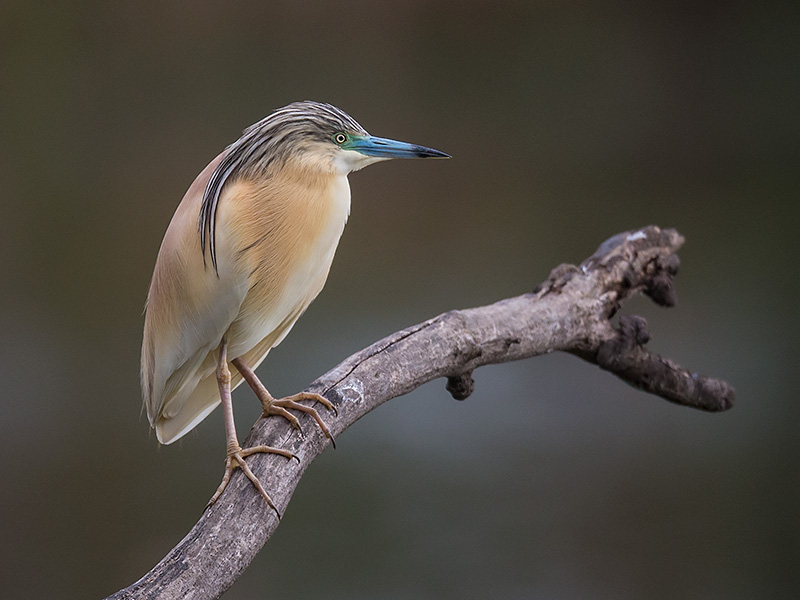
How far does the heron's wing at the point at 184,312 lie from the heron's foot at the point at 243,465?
14cm

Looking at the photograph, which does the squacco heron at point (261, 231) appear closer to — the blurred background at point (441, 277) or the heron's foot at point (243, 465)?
the heron's foot at point (243, 465)

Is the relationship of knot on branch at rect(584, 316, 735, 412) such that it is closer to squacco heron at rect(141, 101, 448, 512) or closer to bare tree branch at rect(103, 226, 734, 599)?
bare tree branch at rect(103, 226, 734, 599)

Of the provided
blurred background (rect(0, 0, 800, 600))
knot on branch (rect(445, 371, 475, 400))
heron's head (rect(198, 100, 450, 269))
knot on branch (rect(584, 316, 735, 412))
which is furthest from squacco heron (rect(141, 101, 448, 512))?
blurred background (rect(0, 0, 800, 600))

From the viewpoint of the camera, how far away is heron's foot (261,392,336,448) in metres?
0.89

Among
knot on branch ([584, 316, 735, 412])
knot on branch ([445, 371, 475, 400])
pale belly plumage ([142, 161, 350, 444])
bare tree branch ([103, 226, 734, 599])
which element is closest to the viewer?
bare tree branch ([103, 226, 734, 599])

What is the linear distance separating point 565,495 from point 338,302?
70cm

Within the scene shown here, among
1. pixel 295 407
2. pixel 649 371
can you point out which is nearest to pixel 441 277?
pixel 649 371

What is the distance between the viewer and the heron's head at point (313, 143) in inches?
33.4

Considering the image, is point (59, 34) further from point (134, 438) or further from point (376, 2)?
point (134, 438)

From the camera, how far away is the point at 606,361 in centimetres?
116

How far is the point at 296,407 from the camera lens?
0.90 m

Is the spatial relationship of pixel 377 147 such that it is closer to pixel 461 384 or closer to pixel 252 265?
pixel 252 265

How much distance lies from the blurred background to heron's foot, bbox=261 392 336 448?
89 centimetres

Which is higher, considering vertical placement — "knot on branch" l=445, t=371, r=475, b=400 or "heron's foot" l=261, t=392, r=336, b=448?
"knot on branch" l=445, t=371, r=475, b=400
